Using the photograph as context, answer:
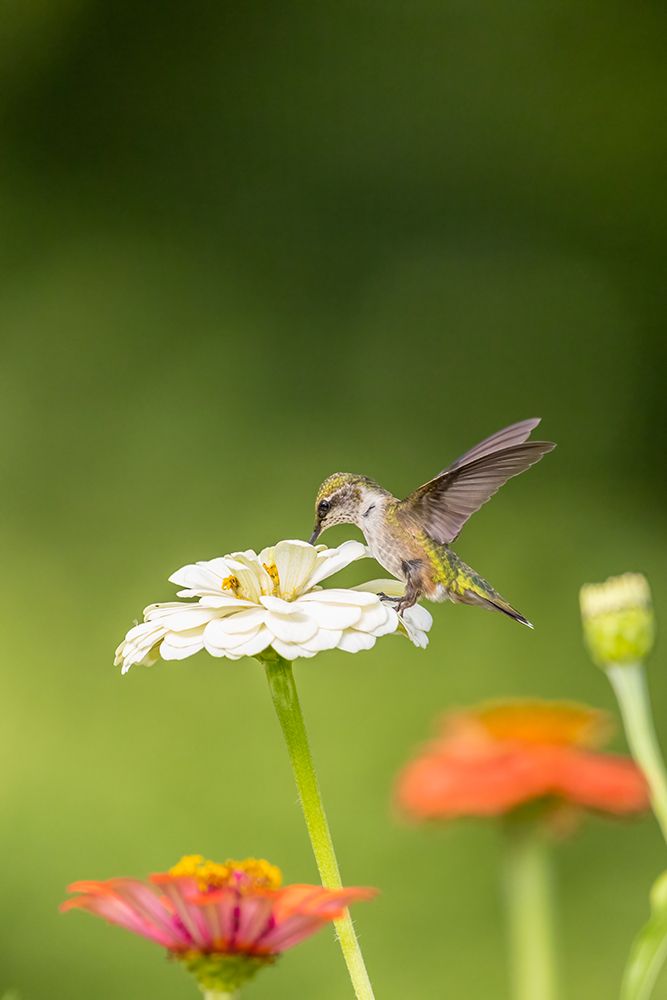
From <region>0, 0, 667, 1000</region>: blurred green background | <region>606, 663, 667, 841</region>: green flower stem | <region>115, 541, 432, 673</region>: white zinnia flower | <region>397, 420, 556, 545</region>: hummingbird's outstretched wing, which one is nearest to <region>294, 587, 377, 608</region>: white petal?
<region>115, 541, 432, 673</region>: white zinnia flower

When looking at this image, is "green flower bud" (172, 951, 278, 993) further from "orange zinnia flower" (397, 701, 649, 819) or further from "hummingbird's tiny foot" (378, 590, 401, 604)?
"hummingbird's tiny foot" (378, 590, 401, 604)

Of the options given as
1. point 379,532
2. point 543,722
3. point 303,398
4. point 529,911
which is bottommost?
point 529,911

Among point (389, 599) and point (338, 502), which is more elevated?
point (338, 502)

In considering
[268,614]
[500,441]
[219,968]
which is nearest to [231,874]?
Result: [219,968]

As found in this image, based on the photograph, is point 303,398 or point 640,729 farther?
point 303,398

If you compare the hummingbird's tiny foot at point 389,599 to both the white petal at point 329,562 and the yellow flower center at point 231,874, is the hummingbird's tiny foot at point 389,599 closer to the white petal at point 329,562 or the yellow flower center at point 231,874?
the white petal at point 329,562

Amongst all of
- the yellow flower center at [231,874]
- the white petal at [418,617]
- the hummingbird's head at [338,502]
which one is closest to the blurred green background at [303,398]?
the hummingbird's head at [338,502]

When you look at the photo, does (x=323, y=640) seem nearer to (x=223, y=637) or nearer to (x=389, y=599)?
(x=223, y=637)
